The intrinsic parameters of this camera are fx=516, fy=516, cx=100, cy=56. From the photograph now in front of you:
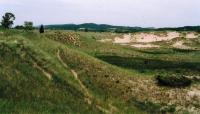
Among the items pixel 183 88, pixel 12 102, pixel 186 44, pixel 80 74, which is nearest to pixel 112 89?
pixel 80 74

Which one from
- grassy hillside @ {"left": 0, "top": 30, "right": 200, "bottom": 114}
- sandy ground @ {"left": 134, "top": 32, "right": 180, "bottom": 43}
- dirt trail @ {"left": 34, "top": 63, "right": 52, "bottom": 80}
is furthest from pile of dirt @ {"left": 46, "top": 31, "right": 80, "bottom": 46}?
sandy ground @ {"left": 134, "top": 32, "right": 180, "bottom": 43}

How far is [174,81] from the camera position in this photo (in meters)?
65.9

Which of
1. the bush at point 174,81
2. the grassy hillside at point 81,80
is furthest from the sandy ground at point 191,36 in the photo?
the bush at point 174,81

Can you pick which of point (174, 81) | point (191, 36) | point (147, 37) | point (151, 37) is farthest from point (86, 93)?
point (151, 37)

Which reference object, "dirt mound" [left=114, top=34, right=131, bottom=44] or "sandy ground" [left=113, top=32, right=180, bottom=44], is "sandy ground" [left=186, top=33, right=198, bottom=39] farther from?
"dirt mound" [left=114, top=34, right=131, bottom=44]

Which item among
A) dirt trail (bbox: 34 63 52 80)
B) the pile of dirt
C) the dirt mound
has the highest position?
the pile of dirt

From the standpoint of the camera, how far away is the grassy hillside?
60.4 metres

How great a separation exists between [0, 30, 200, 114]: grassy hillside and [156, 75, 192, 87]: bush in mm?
642

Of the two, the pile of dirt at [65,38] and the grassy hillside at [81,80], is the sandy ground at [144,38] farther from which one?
the grassy hillside at [81,80]

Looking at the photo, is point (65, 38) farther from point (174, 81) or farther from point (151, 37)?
point (151, 37)

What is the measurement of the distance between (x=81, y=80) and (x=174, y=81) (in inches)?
468

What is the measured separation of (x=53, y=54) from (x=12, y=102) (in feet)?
43.5

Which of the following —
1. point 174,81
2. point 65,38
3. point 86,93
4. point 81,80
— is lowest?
point 86,93

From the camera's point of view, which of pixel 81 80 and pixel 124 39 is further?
pixel 124 39
